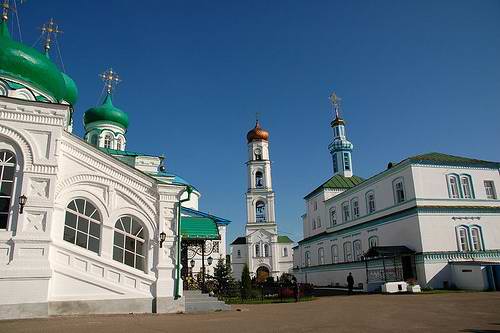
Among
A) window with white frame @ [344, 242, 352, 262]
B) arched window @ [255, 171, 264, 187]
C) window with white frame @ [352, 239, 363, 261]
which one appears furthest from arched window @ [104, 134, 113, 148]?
arched window @ [255, 171, 264, 187]

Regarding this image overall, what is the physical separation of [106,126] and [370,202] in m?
18.8

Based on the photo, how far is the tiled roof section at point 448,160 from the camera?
78.3 feet

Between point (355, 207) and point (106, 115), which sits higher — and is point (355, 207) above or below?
below

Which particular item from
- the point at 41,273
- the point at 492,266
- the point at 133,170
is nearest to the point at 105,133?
the point at 133,170

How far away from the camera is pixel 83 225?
38.9ft

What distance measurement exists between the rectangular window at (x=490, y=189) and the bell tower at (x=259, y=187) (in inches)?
947

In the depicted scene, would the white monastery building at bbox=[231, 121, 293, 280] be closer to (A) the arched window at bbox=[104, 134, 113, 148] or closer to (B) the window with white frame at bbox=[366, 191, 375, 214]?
(B) the window with white frame at bbox=[366, 191, 375, 214]

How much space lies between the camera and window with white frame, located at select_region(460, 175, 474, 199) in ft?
79.4

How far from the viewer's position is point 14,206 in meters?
10.7

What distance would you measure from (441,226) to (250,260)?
26.9 meters

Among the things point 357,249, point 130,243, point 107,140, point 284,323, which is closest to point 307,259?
point 357,249

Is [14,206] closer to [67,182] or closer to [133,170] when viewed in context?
[67,182]

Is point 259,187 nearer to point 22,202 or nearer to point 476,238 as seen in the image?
point 476,238

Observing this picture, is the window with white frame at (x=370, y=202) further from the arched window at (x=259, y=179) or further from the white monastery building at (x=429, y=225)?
the arched window at (x=259, y=179)
